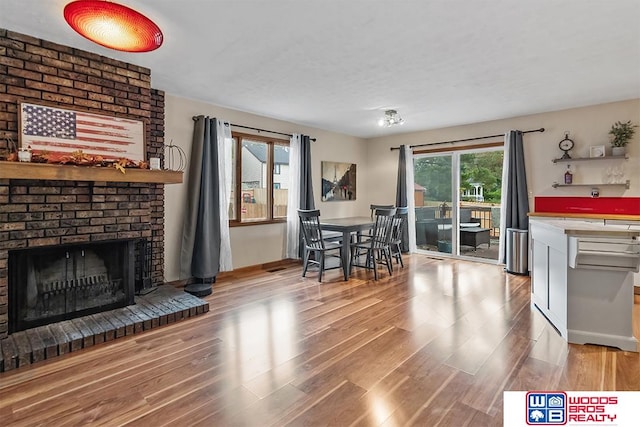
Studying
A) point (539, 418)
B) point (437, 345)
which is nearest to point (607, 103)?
point (437, 345)

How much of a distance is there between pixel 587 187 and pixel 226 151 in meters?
4.99

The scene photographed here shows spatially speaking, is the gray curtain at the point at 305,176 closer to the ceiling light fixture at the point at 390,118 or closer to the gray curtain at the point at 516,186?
the ceiling light fixture at the point at 390,118

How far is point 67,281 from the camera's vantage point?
291cm

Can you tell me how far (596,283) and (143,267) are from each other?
4.15 m

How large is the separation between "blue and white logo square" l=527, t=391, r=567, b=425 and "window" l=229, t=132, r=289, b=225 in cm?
394

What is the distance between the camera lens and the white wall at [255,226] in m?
4.16

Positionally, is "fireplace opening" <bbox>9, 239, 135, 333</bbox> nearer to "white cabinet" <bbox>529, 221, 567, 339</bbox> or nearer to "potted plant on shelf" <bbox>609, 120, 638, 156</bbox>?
"white cabinet" <bbox>529, 221, 567, 339</bbox>

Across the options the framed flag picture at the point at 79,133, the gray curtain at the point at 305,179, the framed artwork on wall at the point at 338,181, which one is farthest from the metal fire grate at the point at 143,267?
the framed artwork on wall at the point at 338,181

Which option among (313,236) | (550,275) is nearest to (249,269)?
(313,236)

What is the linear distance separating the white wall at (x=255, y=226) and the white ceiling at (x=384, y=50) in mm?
324

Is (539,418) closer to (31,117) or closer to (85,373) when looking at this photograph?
(85,373)

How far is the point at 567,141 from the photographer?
463 cm

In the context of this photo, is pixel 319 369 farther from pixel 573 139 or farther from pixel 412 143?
pixel 412 143

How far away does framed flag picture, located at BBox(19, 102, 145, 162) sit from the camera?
2668mm
